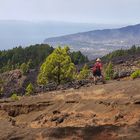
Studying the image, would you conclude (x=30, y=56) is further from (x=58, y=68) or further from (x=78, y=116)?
(x=78, y=116)

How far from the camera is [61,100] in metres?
29.2

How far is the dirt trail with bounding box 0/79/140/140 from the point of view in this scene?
66.0 ft

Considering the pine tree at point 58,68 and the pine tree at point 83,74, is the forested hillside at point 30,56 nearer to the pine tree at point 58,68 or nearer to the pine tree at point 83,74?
the pine tree at point 83,74

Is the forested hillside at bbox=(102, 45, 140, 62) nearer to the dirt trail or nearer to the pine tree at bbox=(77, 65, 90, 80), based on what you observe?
the pine tree at bbox=(77, 65, 90, 80)

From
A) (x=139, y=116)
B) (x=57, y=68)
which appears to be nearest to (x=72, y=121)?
(x=139, y=116)

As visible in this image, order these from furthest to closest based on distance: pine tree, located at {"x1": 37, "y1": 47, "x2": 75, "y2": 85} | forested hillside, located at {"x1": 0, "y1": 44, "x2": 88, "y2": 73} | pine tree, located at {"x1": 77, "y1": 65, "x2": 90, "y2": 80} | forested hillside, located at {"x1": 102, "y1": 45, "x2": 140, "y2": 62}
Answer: forested hillside, located at {"x1": 0, "y1": 44, "x2": 88, "y2": 73}
forested hillside, located at {"x1": 102, "y1": 45, "x2": 140, "y2": 62}
pine tree, located at {"x1": 77, "y1": 65, "x2": 90, "y2": 80}
pine tree, located at {"x1": 37, "y1": 47, "x2": 75, "y2": 85}

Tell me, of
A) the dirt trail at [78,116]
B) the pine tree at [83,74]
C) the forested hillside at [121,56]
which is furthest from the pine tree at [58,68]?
the forested hillside at [121,56]

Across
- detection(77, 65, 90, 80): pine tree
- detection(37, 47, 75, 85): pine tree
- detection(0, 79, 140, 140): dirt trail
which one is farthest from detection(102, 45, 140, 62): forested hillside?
detection(0, 79, 140, 140): dirt trail

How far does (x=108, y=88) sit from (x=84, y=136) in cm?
1052

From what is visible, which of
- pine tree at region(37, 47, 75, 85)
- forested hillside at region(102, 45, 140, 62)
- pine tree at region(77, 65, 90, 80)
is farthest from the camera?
forested hillside at region(102, 45, 140, 62)

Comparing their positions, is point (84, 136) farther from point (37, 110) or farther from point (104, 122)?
point (37, 110)

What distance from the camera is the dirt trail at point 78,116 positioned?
66.0ft

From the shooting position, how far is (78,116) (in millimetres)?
24766

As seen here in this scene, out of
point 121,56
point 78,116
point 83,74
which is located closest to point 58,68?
point 83,74
